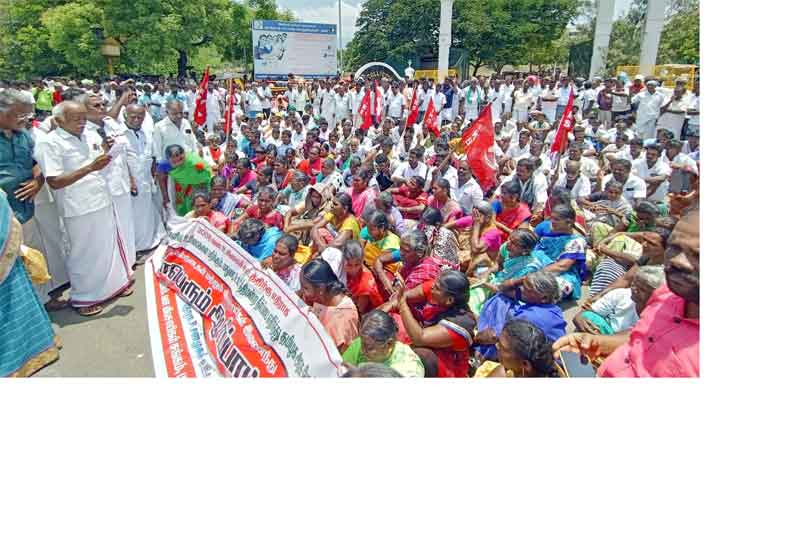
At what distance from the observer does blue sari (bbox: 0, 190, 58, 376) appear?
291 centimetres

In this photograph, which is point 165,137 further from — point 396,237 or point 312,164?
point 396,237

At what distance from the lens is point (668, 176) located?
683cm

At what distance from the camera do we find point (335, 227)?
442 cm

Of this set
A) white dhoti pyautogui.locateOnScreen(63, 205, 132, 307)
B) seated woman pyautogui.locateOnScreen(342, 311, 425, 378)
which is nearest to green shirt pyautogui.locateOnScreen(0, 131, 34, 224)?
white dhoti pyautogui.locateOnScreen(63, 205, 132, 307)

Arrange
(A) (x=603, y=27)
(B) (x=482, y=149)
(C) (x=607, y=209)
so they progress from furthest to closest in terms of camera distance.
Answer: (A) (x=603, y=27), (B) (x=482, y=149), (C) (x=607, y=209)

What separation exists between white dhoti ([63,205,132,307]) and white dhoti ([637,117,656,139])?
11.7 meters

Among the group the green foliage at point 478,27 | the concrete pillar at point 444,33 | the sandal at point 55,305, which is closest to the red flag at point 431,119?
the sandal at point 55,305

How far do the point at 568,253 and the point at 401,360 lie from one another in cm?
236

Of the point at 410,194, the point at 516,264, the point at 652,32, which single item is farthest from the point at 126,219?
the point at 652,32

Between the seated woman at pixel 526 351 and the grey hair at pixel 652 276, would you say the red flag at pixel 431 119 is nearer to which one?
the grey hair at pixel 652 276

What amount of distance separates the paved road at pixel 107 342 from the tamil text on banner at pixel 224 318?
131 cm

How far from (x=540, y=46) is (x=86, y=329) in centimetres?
3773

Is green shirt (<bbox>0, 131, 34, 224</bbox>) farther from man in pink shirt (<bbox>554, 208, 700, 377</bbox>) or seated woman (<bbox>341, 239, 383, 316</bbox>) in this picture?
man in pink shirt (<bbox>554, 208, 700, 377</bbox>)

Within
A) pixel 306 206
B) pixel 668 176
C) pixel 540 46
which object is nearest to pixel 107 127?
pixel 306 206
